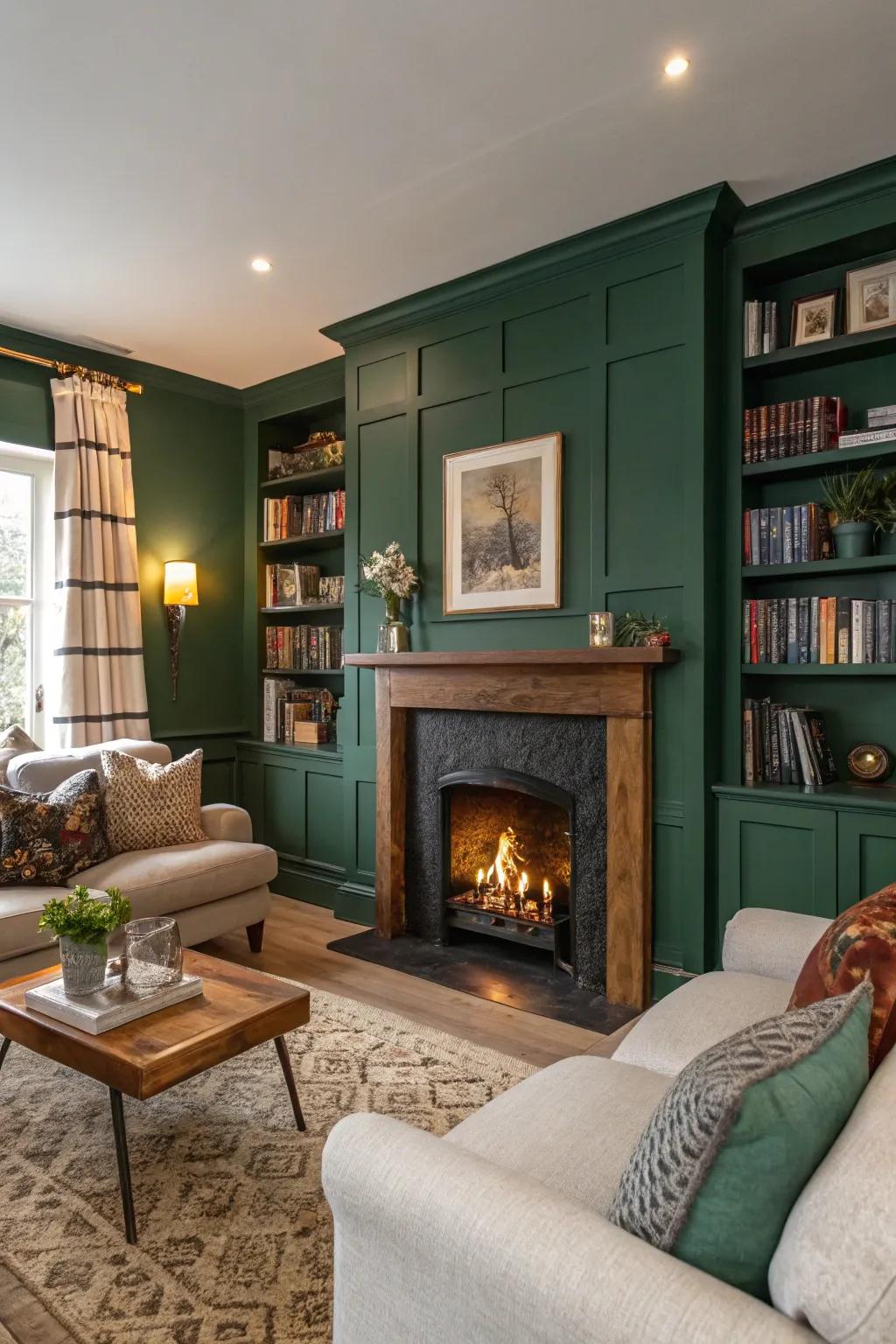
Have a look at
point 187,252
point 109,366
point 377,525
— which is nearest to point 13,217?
point 187,252

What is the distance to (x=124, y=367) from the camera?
15.5ft

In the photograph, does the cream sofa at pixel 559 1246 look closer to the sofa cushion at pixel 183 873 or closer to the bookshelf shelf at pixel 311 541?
the sofa cushion at pixel 183 873

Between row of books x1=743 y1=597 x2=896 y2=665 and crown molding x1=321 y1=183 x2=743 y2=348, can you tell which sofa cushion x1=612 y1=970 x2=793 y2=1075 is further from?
crown molding x1=321 y1=183 x2=743 y2=348

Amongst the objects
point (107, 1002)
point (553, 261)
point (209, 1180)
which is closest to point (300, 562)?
point (553, 261)

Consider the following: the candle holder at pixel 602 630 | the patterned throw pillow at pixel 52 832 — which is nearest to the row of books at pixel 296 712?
the patterned throw pillow at pixel 52 832

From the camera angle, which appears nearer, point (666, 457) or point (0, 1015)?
point (0, 1015)

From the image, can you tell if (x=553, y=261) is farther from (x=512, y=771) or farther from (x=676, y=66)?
(x=512, y=771)

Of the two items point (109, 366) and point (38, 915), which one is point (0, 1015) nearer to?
point (38, 915)

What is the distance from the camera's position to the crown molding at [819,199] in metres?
2.86

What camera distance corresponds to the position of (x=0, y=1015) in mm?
2184

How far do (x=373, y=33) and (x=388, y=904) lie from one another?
10.6 ft

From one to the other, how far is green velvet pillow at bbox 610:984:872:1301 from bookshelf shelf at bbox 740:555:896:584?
2.24 m

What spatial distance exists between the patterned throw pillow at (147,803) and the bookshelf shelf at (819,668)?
7.76ft

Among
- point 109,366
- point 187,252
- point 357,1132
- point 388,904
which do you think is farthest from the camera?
point 109,366
